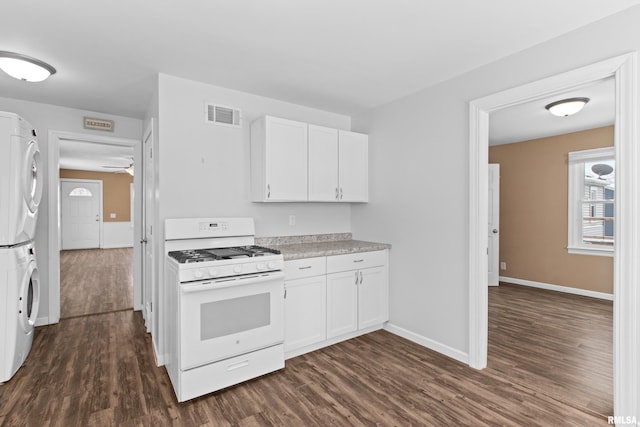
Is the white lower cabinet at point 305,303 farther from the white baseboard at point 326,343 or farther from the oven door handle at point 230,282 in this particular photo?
the oven door handle at point 230,282

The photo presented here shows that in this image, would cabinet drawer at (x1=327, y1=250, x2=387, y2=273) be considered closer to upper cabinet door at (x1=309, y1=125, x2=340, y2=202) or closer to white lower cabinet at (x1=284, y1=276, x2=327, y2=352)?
white lower cabinet at (x1=284, y1=276, x2=327, y2=352)

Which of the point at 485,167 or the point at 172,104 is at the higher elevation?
the point at 172,104

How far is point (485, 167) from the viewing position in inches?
107

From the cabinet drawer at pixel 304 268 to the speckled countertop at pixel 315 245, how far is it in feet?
0.16

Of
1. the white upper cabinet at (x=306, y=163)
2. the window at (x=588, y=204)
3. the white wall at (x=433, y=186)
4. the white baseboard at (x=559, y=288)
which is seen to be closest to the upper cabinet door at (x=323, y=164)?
the white upper cabinet at (x=306, y=163)

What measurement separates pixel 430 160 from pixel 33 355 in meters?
4.06

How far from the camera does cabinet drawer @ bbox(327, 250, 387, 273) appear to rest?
313 cm

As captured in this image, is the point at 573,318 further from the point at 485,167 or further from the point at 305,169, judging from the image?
the point at 305,169

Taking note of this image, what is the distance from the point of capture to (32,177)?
2.88m

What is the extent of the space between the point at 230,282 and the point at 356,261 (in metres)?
1.38

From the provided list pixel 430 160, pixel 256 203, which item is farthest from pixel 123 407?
pixel 430 160

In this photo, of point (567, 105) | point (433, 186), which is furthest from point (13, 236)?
point (567, 105)

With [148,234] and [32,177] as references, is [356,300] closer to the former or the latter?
[148,234]

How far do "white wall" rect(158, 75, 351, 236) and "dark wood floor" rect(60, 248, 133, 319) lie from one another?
2531 millimetres
